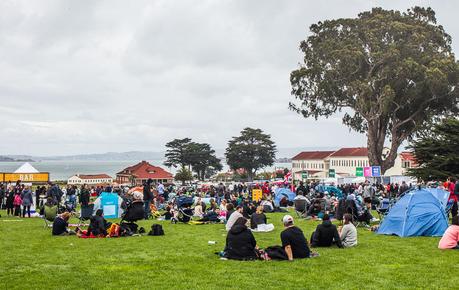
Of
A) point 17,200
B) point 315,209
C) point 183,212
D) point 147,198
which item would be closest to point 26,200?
point 17,200

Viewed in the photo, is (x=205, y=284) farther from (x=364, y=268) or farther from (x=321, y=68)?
(x=321, y=68)

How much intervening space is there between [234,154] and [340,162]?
25.8 metres

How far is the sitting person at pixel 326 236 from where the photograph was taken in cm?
1254

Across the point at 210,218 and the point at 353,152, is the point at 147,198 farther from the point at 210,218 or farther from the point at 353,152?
the point at 353,152

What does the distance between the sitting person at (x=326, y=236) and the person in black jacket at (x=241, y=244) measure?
241cm

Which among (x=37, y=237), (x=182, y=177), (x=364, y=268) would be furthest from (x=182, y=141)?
(x=364, y=268)

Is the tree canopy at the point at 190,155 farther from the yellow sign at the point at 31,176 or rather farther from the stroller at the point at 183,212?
the stroller at the point at 183,212

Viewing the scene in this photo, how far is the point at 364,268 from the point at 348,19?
36.9m

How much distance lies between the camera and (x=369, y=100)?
42125mm

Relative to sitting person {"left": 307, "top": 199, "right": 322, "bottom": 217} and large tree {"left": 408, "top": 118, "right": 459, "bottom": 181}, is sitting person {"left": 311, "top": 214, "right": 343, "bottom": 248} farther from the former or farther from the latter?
large tree {"left": 408, "top": 118, "right": 459, "bottom": 181}

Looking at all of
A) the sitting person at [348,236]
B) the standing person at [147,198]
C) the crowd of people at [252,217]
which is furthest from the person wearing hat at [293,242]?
the standing person at [147,198]

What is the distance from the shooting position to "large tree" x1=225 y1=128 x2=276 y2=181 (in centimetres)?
9275

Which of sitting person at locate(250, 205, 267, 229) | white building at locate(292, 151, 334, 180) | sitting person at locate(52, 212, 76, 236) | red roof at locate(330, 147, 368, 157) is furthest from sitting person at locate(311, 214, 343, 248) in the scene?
white building at locate(292, 151, 334, 180)

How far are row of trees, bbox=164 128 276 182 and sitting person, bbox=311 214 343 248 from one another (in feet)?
261
